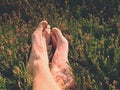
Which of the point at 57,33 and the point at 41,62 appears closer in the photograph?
the point at 41,62

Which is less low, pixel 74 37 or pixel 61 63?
pixel 74 37

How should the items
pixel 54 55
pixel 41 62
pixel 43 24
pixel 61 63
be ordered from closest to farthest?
pixel 41 62 < pixel 61 63 < pixel 54 55 < pixel 43 24

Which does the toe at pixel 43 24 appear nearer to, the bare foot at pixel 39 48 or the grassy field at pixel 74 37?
the bare foot at pixel 39 48

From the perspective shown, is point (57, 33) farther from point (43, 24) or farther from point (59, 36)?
point (43, 24)

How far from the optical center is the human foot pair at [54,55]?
128 inches

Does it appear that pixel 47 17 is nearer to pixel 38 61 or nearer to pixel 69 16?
pixel 69 16

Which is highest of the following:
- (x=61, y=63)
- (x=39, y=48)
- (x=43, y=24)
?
(x=43, y=24)

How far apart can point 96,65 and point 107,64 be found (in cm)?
9

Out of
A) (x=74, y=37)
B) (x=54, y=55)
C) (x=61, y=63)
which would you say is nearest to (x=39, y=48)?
(x=54, y=55)

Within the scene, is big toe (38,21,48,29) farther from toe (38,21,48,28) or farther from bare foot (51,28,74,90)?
bare foot (51,28,74,90)

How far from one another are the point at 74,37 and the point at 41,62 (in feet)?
1.72

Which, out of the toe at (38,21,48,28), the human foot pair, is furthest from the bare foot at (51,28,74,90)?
the toe at (38,21,48,28)

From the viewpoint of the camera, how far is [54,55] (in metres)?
3.62

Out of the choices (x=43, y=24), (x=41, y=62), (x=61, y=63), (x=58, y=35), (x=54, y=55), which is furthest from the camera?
(x=43, y=24)
